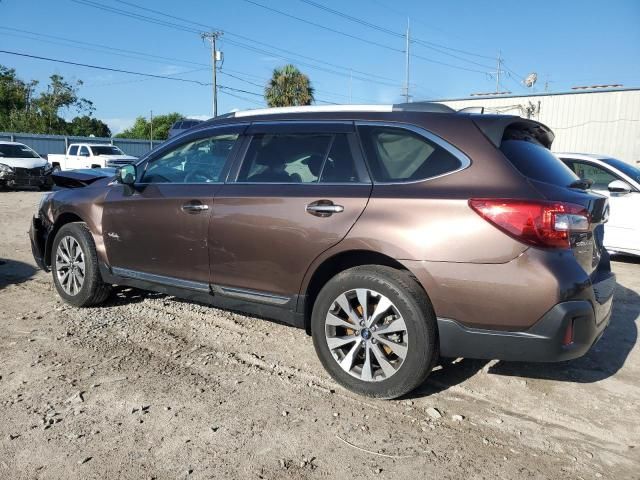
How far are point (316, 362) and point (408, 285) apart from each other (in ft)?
3.72

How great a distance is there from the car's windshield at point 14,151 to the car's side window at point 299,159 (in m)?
18.3

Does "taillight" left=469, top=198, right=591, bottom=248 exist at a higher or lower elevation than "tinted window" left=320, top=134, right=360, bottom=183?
lower

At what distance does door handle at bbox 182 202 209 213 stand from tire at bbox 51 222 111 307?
129 cm

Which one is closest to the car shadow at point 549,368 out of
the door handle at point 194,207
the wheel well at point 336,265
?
the wheel well at point 336,265

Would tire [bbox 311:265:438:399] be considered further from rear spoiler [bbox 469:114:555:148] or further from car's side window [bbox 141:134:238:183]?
car's side window [bbox 141:134:238:183]

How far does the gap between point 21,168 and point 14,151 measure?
159 centimetres

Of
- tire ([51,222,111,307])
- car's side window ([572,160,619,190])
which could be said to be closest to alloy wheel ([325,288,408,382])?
tire ([51,222,111,307])

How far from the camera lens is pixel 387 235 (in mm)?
3189

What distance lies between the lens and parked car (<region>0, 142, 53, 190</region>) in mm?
18062

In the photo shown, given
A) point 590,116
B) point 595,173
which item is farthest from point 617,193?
point 590,116

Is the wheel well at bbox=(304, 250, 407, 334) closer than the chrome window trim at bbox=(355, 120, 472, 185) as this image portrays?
No

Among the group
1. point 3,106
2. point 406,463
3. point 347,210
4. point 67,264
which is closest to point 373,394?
point 406,463

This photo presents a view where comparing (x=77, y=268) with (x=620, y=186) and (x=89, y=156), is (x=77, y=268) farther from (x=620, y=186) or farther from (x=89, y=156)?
(x=89, y=156)

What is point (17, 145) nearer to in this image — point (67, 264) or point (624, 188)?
point (67, 264)
